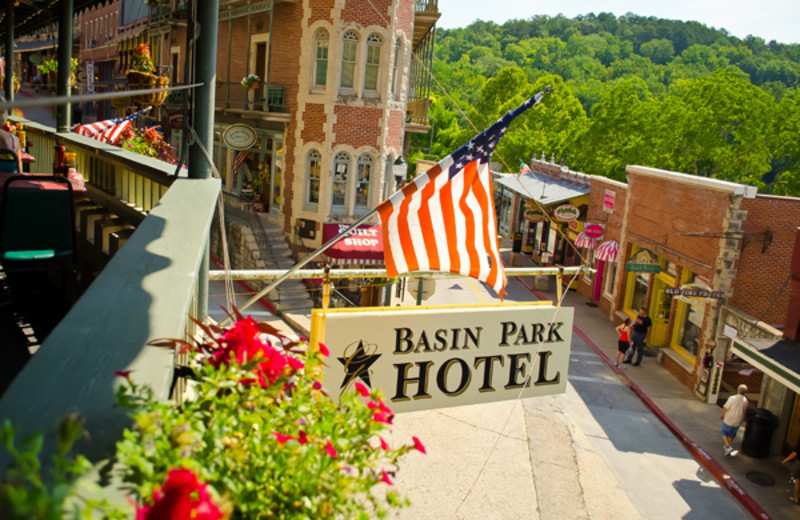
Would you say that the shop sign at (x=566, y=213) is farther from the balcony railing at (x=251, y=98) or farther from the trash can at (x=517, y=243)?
the balcony railing at (x=251, y=98)

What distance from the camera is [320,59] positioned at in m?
24.5

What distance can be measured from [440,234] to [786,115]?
43006 millimetres

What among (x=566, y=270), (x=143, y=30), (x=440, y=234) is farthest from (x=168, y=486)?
(x=143, y=30)

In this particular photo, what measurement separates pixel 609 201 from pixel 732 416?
49.8 ft

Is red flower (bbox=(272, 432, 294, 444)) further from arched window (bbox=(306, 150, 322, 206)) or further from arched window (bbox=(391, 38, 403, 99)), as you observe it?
arched window (bbox=(391, 38, 403, 99))

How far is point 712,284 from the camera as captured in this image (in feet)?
70.8

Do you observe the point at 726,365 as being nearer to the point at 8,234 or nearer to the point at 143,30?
the point at 8,234

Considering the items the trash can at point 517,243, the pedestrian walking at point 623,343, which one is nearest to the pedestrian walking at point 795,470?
the pedestrian walking at point 623,343

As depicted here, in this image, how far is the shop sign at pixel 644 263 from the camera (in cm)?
2466

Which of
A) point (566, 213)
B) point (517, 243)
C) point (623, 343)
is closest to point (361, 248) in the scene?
point (623, 343)

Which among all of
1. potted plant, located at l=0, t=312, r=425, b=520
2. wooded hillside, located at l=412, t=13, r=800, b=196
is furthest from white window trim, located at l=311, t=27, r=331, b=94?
potted plant, located at l=0, t=312, r=425, b=520

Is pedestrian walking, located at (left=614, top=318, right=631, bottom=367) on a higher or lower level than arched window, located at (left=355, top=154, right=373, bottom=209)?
lower

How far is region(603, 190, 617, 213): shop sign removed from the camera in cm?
3050

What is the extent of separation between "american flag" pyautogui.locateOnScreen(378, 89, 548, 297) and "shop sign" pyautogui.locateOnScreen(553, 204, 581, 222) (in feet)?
85.9
